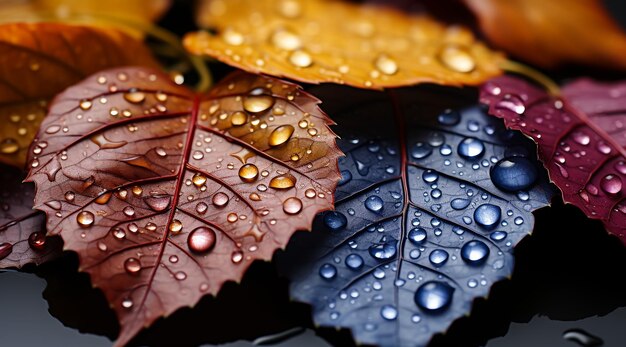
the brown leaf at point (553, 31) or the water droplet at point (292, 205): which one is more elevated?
the brown leaf at point (553, 31)

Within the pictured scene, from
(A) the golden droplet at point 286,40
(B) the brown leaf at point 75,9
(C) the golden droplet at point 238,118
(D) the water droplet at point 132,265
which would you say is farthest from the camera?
(B) the brown leaf at point 75,9

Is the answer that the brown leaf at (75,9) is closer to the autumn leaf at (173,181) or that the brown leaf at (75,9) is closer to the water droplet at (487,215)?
the autumn leaf at (173,181)

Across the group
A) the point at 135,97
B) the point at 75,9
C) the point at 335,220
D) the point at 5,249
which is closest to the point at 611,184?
the point at 335,220

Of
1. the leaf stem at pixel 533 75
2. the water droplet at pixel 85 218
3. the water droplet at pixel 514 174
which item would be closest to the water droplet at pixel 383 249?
the water droplet at pixel 514 174

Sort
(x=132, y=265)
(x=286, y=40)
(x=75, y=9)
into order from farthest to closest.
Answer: (x=75, y=9)
(x=286, y=40)
(x=132, y=265)

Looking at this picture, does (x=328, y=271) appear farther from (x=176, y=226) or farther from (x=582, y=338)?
(x=582, y=338)

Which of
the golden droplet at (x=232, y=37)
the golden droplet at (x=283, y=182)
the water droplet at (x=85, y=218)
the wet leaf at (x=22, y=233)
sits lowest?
the wet leaf at (x=22, y=233)

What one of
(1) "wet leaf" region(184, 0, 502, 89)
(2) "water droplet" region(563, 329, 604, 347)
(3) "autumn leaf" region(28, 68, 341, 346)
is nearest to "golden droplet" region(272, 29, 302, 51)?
(1) "wet leaf" region(184, 0, 502, 89)
